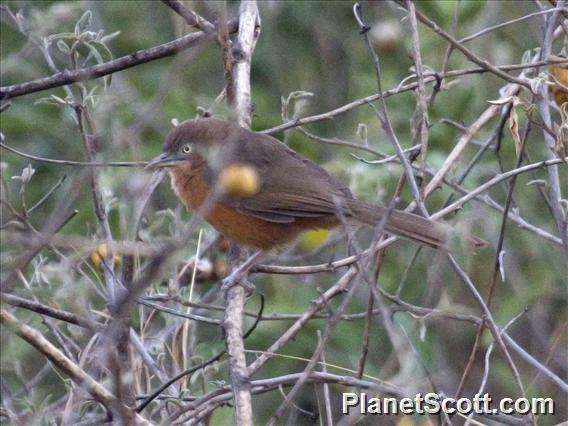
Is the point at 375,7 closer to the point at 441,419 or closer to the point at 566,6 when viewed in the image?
the point at 566,6

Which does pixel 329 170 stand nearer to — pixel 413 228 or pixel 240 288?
pixel 413 228

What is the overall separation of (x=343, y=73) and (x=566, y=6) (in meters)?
3.29

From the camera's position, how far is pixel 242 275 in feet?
15.2

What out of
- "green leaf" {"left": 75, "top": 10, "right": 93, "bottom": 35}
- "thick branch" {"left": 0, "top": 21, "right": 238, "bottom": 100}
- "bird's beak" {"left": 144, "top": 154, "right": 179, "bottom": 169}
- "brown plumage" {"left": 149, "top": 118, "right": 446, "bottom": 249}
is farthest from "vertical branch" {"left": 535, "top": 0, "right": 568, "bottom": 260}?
"bird's beak" {"left": 144, "top": 154, "right": 179, "bottom": 169}

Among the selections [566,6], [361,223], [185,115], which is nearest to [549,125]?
[566,6]

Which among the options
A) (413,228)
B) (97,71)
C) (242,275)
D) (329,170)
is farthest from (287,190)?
(97,71)

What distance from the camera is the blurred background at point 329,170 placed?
503cm

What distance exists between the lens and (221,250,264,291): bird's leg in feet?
14.5

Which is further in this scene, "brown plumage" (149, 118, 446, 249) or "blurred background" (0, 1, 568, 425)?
"brown plumage" (149, 118, 446, 249)

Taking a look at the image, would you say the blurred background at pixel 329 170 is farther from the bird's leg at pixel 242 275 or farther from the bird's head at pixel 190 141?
the bird's leg at pixel 242 275

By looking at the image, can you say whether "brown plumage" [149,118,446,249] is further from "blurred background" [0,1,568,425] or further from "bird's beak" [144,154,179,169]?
"blurred background" [0,1,568,425]

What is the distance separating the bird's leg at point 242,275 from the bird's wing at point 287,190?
0.47 m

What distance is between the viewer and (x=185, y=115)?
5969 mm

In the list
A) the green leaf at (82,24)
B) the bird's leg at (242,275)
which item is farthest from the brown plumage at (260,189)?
the green leaf at (82,24)
